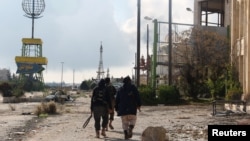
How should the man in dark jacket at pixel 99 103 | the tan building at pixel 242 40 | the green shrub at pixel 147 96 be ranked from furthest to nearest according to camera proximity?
the green shrub at pixel 147 96, the tan building at pixel 242 40, the man in dark jacket at pixel 99 103

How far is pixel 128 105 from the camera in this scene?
1429 cm


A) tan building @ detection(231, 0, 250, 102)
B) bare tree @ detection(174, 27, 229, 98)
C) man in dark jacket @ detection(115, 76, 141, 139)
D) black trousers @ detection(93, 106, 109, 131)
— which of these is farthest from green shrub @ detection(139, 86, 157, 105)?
man in dark jacket @ detection(115, 76, 141, 139)

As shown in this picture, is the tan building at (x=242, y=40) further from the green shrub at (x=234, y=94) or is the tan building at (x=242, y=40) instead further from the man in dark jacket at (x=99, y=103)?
the man in dark jacket at (x=99, y=103)

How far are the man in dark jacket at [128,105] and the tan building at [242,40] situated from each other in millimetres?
12805

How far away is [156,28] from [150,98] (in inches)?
285

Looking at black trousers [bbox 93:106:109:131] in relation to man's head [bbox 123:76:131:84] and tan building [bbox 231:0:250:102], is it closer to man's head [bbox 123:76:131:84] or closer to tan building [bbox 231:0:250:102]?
man's head [bbox 123:76:131:84]

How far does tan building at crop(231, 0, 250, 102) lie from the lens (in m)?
26.7

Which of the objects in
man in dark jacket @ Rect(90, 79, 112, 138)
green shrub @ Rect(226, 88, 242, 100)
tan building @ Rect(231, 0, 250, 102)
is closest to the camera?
man in dark jacket @ Rect(90, 79, 112, 138)

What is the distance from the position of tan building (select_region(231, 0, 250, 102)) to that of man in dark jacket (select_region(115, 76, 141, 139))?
42.0 ft

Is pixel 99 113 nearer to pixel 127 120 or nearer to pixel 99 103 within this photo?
pixel 99 103

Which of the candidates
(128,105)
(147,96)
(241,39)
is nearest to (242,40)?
(241,39)

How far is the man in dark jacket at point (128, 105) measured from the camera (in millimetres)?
14266

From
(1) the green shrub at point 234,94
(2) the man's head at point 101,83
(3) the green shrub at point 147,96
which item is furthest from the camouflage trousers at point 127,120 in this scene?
(3) the green shrub at point 147,96

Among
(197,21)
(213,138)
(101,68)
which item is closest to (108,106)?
(213,138)
